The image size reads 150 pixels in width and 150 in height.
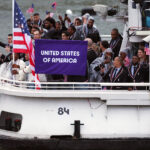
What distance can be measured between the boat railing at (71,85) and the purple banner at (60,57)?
0.31 metres

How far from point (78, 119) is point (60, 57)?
5.11ft

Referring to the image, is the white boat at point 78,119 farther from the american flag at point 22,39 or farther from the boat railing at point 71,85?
the american flag at point 22,39

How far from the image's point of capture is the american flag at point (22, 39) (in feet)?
52.4

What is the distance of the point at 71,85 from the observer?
16156 millimetres

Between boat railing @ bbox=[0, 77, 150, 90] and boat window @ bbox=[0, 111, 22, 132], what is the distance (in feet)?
3.46

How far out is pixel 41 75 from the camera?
16.4m

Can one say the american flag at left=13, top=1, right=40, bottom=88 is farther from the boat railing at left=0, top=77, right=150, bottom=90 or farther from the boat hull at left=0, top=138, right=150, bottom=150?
the boat hull at left=0, top=138, right=150, bottom=150

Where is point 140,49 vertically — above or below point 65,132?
above

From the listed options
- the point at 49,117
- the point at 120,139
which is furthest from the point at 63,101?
the point at 120,139

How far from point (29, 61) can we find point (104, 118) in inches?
90.0

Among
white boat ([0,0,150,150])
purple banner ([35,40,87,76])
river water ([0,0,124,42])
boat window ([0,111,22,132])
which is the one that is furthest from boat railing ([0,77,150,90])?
river water ([0,0,124,42])

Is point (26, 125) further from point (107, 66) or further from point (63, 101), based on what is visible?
point (107, 66)

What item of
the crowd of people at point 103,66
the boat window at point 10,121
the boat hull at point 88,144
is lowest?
the boat hull at point 88,144

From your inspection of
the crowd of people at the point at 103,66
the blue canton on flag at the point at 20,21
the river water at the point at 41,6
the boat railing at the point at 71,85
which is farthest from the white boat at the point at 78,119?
the river water at the point at 41,6
